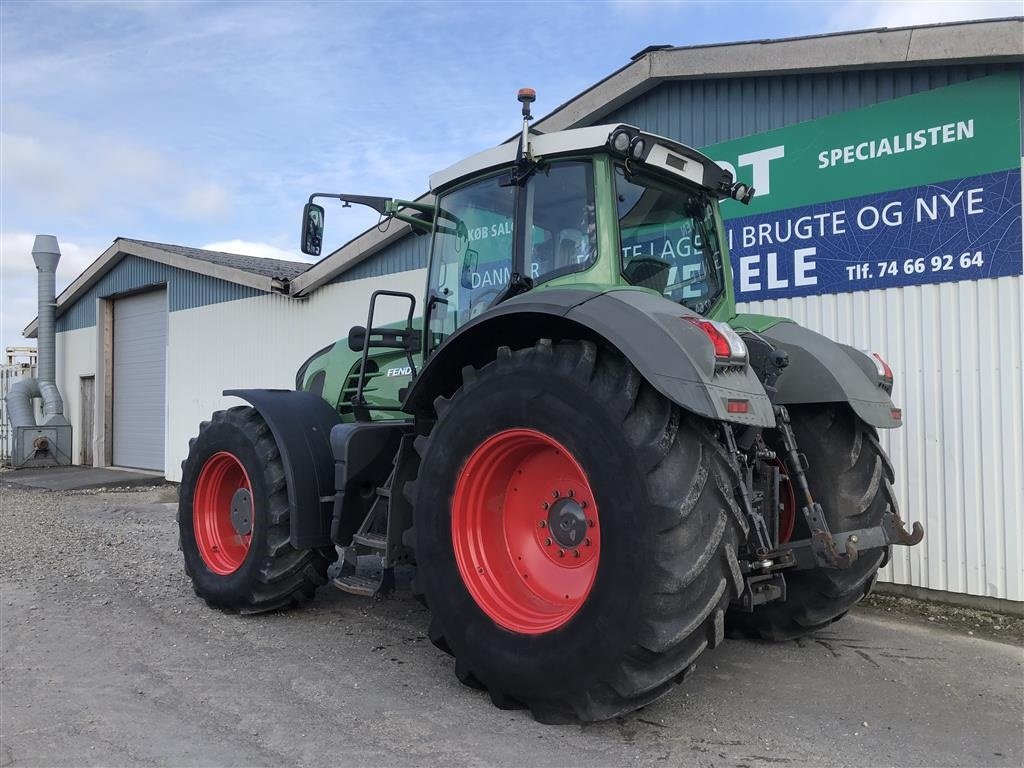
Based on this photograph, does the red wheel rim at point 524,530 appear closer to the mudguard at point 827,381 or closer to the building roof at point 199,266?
the mudguard at point 827,381

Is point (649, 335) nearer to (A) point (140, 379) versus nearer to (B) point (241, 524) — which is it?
(B) point (241, 524)

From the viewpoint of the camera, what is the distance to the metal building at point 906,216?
5.35 m

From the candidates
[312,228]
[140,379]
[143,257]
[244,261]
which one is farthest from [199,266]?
[312,228]

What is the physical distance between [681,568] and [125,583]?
490 cm

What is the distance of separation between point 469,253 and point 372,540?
1.68 m

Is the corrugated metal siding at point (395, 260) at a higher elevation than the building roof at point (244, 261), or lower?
lower

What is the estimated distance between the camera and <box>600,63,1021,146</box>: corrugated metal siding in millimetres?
5812

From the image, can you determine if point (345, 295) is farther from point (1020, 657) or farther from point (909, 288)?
point (1020, 657)

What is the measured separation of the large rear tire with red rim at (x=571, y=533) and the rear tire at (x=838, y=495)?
1331 millimetres

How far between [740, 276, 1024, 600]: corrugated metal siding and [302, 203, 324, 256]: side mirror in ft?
13.4

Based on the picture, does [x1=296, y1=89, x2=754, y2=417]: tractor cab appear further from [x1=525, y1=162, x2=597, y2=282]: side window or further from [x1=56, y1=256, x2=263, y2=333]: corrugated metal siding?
[x1=56, y1=256, x2=263, y2=333]: corrugated metal siding

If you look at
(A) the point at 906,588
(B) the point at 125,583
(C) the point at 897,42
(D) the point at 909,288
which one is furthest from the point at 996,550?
(B) the point at 125,583

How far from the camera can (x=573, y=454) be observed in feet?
10.5

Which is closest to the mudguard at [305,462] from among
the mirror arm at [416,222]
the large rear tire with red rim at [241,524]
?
the large rear tire with red rim at [241,524]
